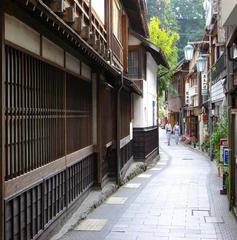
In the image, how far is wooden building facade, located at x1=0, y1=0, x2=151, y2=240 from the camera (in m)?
6.77

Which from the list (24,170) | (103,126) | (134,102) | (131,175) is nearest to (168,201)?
(103,126)

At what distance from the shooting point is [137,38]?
979 inches

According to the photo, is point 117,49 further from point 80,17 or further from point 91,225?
point 91,225

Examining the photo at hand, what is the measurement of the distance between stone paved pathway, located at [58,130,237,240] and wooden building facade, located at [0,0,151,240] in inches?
32.4

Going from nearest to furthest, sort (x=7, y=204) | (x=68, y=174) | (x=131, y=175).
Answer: (x=7, y=204), (x=68, y=174), (x=131, y=175)

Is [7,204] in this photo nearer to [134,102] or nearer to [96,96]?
[96,96]

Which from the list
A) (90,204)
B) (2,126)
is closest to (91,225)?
(90,204)

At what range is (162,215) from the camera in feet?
39.1

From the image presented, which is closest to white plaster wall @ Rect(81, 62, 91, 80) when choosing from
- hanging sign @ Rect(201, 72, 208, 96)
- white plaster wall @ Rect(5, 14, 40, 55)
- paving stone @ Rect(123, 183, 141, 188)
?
white plaster wall @ Rect(5, 14, 40, 55)

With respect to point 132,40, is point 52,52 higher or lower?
lower

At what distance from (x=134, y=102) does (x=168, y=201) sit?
12.1 m

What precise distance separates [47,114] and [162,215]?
179 inches

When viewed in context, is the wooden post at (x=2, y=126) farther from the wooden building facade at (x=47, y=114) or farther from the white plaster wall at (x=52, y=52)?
the white plaster wall at (x=52, y=52)

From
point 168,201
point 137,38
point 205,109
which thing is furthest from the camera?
point 205,109
